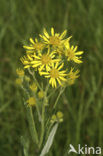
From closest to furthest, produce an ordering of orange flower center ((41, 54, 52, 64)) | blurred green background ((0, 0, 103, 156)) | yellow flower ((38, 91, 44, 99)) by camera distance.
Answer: orange flower center ((41, 54, 52, 64)) → yellow flower ((38, 91, 44, 99)) → blurred green background ((0, 0, 103, 156))

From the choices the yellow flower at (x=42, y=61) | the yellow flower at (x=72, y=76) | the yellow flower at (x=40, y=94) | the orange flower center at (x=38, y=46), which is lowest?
the yellow flower at (x=40, y=94)

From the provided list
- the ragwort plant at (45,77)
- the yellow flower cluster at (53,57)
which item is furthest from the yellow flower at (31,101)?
the yellow flower cluster at (53,57)

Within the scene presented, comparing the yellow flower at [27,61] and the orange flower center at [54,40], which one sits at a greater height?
the orange flower center at [54,40]

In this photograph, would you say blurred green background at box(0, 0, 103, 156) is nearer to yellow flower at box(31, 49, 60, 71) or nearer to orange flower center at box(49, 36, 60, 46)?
orange flower center at box(49, 36, 60, 46)

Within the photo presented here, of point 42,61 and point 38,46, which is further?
point 38,46

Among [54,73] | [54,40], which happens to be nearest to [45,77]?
[54,73]

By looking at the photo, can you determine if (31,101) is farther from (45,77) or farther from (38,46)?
(38,46)

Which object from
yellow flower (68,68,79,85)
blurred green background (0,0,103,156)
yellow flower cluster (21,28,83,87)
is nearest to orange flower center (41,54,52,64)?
yellow flower cluster (21,28,83,87)

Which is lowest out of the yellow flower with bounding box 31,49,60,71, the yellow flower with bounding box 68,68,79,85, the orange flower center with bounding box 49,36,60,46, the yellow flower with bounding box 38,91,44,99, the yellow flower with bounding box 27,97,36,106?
the yellow flower with bounding box 27,97,36,106

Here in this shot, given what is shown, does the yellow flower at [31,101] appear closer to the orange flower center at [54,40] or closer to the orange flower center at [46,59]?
the orange flower center at [46,59]

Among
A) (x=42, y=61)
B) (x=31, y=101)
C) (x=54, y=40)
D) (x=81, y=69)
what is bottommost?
(x=31, y=101)
